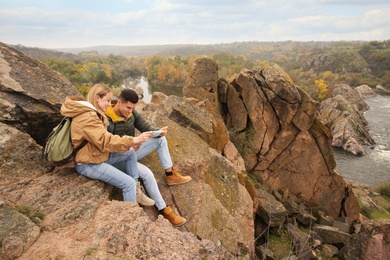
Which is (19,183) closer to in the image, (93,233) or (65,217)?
Answer: (65,217)

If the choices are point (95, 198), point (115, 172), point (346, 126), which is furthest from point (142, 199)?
point (346, 126)

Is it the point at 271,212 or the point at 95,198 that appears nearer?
Answer: the point at 95,198

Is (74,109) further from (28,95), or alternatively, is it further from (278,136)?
(278,136)

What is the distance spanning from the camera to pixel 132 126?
21.4 ft

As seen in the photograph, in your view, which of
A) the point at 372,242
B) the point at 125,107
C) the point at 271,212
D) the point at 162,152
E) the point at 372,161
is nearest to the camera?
the point at 125,107

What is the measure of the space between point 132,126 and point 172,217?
2.32m

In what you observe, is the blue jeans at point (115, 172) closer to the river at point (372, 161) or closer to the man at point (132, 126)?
the man at point (132, 126)

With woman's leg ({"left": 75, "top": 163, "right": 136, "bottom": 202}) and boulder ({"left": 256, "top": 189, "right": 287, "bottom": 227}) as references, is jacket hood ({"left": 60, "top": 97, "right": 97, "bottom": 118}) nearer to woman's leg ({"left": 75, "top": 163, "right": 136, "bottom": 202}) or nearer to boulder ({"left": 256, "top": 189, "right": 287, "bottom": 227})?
woman's leg ({"left": 75, "top": 163, "right": 136, "bottom": 202})

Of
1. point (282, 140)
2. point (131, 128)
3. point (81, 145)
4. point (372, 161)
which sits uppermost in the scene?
point (81, 145)

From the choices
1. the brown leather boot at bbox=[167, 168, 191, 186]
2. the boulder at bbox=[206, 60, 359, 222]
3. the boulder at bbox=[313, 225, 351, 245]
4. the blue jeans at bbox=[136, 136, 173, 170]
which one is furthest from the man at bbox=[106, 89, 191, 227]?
the boulder at bbox=[206, 60, 359, 222]

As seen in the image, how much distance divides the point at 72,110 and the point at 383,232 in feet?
45.5

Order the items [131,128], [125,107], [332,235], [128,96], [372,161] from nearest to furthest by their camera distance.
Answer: [128,96], [125,107], [131,128], [332,235], [372,161]

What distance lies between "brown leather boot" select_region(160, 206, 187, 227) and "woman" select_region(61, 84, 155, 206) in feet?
1.19

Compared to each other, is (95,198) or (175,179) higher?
(95,198)
